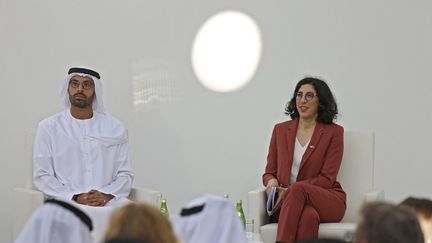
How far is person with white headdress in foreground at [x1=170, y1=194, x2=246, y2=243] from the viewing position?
9.36ft

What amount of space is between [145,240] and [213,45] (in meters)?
5.35

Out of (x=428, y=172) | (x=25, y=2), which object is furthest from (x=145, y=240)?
(x=25, y=2)

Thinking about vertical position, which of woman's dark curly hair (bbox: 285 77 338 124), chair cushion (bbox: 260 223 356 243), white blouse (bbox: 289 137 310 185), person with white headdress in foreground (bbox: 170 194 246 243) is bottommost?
chair cushion (bbox: 260 223 356 243)

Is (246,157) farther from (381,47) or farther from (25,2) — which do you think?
(25,2)

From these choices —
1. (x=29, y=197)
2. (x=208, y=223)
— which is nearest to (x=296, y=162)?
(x=29, y=197)

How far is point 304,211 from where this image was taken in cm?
571

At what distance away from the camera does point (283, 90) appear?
718 cm

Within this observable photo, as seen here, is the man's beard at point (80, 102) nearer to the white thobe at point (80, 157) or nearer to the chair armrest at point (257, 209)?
the white thobe at point (80, 157)

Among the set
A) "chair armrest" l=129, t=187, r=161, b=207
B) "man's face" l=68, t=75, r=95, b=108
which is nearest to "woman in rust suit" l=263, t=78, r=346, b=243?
"chair armrest" l=129, t=187, r=161, b=207

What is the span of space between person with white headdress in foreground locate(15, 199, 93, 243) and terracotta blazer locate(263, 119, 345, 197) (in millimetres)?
3326

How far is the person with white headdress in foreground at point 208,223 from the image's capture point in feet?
9.36

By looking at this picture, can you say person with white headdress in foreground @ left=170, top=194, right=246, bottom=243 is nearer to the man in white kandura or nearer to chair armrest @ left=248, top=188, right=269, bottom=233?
chair armrest @ left=248, top=188, right=269, bottom=233

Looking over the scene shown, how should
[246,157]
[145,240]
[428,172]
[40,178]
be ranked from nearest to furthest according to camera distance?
[145,240], [40,178], [428,172], [246,157]

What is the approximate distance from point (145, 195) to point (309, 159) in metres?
1.16
